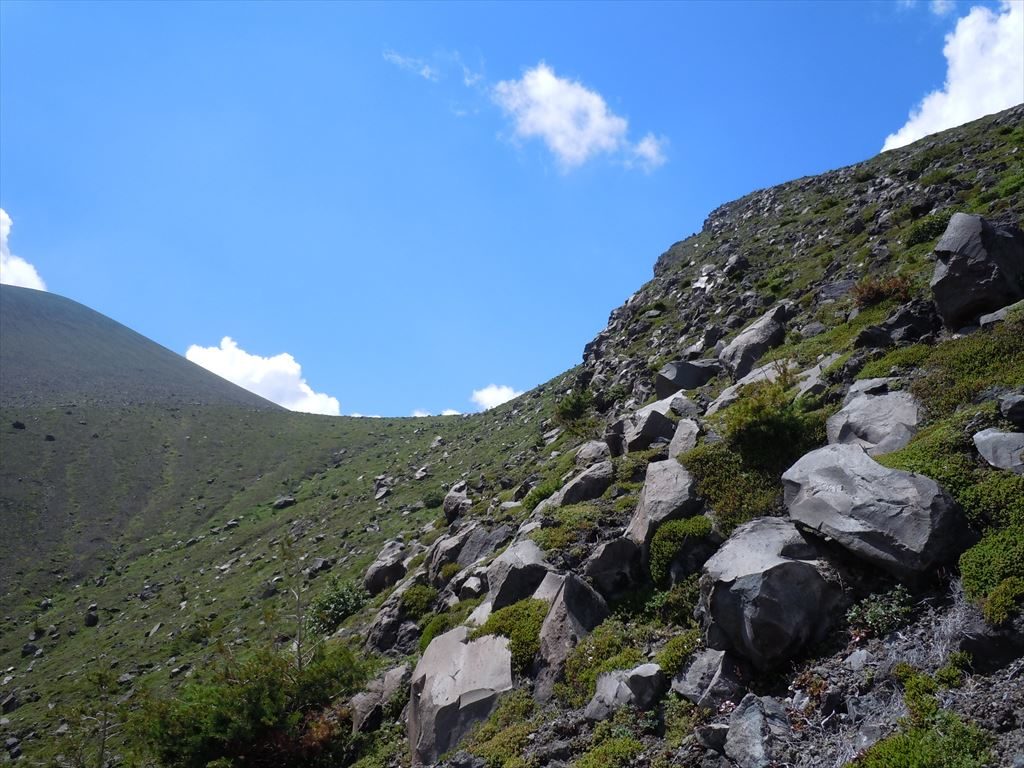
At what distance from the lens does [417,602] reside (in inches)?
830

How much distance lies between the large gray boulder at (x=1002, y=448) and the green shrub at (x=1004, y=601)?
2476 millimetres

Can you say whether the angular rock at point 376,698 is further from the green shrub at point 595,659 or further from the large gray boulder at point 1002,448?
the large gray boulder at point 1002,448

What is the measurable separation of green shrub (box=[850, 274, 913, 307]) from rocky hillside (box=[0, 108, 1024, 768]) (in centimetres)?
8

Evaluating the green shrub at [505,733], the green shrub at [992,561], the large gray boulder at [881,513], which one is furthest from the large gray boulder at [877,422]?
the green shrub at [505,733]

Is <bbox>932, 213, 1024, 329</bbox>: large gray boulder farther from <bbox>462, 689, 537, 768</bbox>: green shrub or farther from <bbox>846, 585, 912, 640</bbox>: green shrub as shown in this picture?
<bbox>462, 689, 537, 768</bbox>: green shrub

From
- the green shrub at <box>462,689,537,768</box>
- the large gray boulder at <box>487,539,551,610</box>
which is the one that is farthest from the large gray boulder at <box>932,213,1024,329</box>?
the green shrub at <box>462,689,537,768</box>

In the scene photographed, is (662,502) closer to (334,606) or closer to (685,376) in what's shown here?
(685,376)

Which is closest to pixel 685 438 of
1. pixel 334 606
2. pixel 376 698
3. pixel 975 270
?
pixel 975 270

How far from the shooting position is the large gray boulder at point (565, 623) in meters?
12.2

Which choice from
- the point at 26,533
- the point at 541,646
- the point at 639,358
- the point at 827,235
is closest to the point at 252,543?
the point at 26,533

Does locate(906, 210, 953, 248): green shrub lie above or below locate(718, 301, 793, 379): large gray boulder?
above

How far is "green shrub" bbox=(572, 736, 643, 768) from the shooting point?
916 centimetres

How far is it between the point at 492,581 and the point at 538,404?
1800 inches

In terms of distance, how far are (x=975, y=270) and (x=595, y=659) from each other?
530 inches
